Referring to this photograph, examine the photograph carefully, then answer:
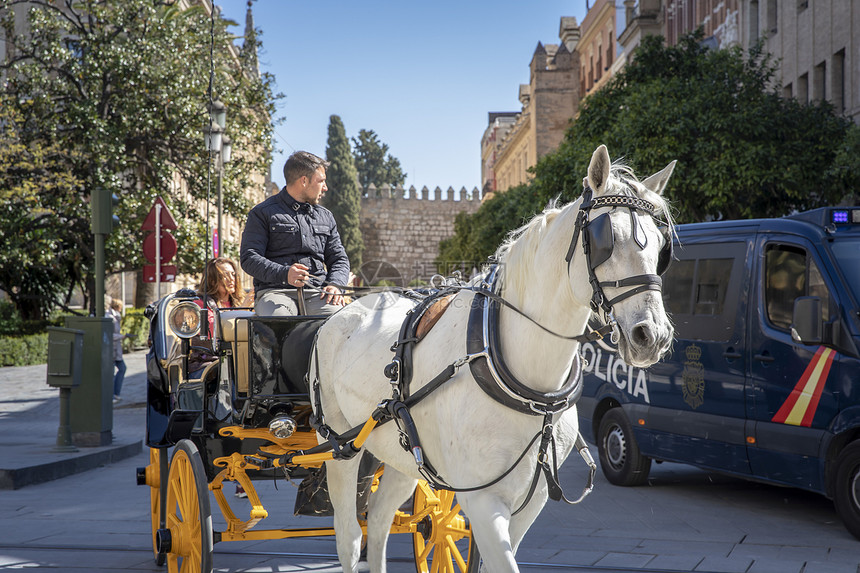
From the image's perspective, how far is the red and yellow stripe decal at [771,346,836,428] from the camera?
6.95 meters

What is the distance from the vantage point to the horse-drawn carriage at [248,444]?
16.1 ft

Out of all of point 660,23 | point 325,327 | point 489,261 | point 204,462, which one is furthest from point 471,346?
point 660,23

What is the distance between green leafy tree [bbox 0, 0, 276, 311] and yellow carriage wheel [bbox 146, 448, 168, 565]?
17627 mm

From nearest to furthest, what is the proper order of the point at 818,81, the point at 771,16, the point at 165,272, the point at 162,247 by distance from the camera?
the point at 162,247
the point at 165,272
the point at 818,81
the point at 771,16

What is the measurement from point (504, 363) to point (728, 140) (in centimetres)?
1917

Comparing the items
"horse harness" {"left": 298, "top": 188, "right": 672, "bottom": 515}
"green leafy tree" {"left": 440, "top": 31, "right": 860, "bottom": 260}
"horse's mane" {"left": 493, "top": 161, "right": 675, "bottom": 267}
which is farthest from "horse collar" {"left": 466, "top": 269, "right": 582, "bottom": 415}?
"green leafy tree" {"left": 440, "top": 31, "right": 860, "bottom": 260}

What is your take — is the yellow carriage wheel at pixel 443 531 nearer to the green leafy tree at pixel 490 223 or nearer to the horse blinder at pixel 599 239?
the horse blinder at pixel 599 239

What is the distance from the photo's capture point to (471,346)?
3.55m

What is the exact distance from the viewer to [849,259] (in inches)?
281

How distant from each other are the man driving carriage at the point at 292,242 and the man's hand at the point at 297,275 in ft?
0.13

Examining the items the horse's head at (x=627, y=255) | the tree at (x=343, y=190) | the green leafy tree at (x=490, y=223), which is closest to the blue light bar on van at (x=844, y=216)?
the horse's head at (x=627, y=255)

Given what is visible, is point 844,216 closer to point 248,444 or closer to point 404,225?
point 248,444

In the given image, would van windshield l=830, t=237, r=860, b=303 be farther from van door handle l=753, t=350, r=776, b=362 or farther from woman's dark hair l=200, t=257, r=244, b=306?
woman's dark hair l=200, t=257, r=244, b=306

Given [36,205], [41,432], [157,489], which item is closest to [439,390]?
[157,489]
